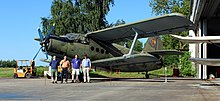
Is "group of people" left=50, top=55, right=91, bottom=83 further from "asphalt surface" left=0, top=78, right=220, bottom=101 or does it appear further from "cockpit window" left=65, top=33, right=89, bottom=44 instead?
"asphalt surface" left=0, top=78, right=220, bottom=101

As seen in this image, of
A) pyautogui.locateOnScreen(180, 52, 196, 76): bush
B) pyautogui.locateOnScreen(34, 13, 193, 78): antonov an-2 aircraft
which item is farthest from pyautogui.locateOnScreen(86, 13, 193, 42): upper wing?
pyautogui.locateOnScreen(180, 52, 196, 76): bush

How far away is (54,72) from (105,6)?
36070 mm

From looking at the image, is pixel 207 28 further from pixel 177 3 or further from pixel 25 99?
pixel 177 3

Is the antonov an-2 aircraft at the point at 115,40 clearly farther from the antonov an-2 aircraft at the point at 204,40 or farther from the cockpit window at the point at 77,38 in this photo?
the antonov an-2 aircraft at the point at 204,40

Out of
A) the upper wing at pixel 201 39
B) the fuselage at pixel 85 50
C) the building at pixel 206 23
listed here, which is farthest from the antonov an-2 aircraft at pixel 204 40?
the fuselage at pixel 85 50

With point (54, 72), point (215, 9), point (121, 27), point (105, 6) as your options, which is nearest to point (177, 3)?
point (105, 6)

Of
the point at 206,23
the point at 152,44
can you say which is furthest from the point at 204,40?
the point at 152,44

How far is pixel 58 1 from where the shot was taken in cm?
5628

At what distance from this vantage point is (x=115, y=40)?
2697 centimetres

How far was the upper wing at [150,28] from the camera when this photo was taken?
20938mm

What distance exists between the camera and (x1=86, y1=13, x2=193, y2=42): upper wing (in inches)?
824

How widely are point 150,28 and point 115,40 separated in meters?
4.29

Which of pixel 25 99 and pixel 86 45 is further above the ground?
pixel 86 45

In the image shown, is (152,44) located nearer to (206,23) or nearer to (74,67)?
(206,23)
